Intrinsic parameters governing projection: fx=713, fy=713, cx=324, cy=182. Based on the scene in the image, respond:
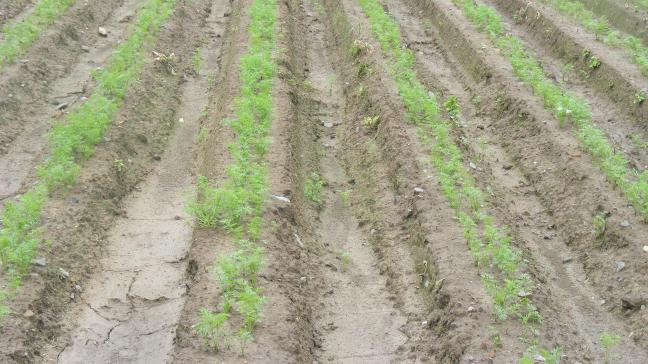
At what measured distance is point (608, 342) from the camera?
348 inches

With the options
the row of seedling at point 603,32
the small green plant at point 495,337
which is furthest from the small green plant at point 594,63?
the small green plant at point 495,337

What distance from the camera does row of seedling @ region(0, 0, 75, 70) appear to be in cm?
1589

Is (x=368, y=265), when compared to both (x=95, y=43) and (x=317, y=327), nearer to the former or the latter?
(x=317, y=327)

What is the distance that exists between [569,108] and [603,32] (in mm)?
5220

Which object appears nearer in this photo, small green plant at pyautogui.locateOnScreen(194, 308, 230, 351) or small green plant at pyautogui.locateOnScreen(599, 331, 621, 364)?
small green plant at pyautogui.locateOnScreen(194, 308, 230, 351)

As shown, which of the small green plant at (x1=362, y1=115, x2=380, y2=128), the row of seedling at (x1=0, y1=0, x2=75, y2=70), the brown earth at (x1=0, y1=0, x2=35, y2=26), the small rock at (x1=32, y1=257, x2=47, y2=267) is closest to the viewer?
the small rock at (x1=32, y1=257, x2=47, y2=267)

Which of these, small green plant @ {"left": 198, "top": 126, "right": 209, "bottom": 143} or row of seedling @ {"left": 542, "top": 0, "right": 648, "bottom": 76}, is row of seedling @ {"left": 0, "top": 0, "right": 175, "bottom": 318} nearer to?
small green plant @ {"left": 198, "top": 126, "right": 209, "bottom": 143}

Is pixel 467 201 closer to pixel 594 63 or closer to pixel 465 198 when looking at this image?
pixel 465 198

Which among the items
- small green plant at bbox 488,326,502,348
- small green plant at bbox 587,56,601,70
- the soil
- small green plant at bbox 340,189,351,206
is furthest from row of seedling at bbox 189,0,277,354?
small green plant at bbox 587,56,601,70

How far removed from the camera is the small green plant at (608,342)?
8.85m

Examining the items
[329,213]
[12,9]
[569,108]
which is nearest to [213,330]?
[329,213]

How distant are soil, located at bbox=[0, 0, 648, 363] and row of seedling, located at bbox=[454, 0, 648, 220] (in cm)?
24

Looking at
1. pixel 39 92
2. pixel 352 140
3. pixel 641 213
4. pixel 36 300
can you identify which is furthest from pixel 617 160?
pixel 39 92

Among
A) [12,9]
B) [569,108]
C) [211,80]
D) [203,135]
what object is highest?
[569,108]
